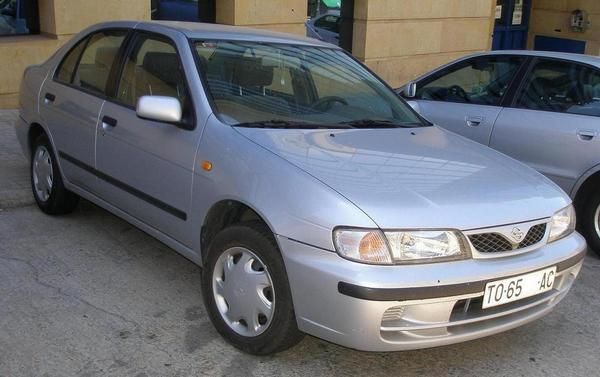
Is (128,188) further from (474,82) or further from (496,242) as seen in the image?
(474,82)

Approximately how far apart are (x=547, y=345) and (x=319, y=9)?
10259 mm

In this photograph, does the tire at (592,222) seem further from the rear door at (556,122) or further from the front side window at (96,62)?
the front side window at (96,62)

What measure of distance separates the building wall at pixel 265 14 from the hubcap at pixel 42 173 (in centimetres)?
476

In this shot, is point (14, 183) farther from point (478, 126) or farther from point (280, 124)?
point (478, 126)

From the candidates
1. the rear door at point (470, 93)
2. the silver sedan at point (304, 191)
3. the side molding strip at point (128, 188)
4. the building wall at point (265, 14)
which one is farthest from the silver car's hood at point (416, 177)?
the building wall at point (265, 14)

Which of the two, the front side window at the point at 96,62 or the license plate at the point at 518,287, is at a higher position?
the front side window at the point at 96,62

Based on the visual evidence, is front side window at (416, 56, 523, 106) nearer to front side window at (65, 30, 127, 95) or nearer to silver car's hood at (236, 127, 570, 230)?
silver car's hood at (236, 127, 570, 230)

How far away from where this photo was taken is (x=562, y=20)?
48.2ft

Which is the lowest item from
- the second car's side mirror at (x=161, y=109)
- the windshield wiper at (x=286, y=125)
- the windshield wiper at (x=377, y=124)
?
the windshield wiper at (x=377, y=124)

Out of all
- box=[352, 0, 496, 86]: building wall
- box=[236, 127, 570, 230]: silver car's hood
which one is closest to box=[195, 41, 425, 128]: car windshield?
box=[236, 127, 570, 230]: silver car's hood

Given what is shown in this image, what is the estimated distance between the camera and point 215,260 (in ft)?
11.3

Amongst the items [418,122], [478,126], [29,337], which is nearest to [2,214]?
[29,337]

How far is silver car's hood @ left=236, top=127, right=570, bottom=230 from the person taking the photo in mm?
3047

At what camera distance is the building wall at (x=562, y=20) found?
14203 millimetres
